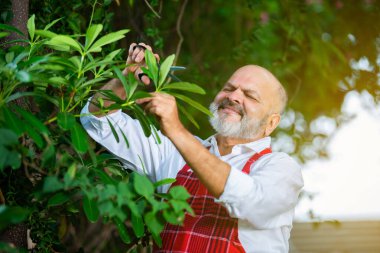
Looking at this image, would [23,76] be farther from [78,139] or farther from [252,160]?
[252,160]

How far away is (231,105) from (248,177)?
1.55 feet

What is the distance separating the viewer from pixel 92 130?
1.95 meters

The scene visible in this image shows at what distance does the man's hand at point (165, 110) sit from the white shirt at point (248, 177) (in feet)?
0.45

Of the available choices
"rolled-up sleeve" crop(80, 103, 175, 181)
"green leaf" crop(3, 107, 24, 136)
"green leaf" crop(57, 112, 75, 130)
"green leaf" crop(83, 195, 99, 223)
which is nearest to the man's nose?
"rolled-up sleeve" crop(80, 103, 175, 181)

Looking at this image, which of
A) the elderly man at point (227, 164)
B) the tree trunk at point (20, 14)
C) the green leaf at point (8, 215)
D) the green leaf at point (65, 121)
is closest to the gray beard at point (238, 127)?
the elderly man at point (227, 164)

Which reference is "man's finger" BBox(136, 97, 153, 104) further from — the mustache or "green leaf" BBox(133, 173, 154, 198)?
the mustache

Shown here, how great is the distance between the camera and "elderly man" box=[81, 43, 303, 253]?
5.15 feet

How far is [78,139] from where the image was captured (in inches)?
55.1

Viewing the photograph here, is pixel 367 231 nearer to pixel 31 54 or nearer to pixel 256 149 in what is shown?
pixel 256 149

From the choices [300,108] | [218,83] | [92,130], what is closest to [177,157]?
[92,130]

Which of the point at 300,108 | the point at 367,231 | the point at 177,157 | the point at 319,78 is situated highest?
the point at 177,157

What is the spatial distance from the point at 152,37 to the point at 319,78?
1690 millimetres

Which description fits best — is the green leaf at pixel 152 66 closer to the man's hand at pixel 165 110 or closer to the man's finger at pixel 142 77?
the man's hand at pixel 165 110

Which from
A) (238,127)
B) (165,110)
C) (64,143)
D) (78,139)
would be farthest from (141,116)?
(238,127)
